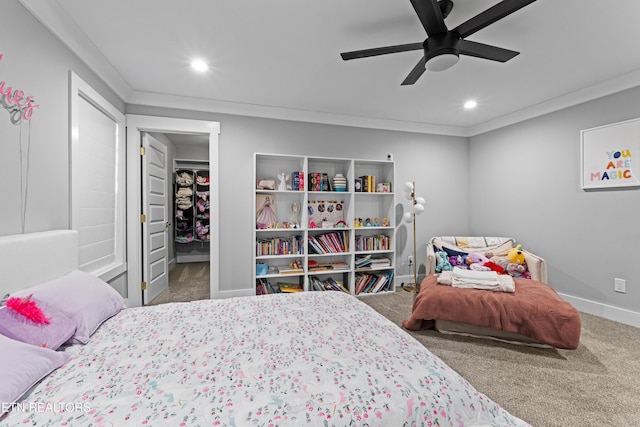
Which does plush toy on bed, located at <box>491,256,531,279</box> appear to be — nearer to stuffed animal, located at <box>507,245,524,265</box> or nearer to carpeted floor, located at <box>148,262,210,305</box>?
stuffed animal, located at <box>507,245,524,265</box>

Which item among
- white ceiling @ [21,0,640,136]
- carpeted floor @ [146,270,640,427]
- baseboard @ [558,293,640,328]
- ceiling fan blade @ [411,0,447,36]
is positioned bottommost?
carpeted floor @ [146,270,640,427]

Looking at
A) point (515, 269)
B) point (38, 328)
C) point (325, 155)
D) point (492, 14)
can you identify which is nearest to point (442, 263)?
point (515, 269)

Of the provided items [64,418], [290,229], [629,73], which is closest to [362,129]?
[290,229]

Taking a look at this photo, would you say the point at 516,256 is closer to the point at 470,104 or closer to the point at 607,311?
the point at 607,311

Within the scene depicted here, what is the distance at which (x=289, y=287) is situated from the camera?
364cm

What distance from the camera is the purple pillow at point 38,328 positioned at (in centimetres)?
118

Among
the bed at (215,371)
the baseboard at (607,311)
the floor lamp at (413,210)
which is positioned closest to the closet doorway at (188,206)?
the floor lamp at (413,210)

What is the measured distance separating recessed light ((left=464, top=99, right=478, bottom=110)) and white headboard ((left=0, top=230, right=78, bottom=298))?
413cm

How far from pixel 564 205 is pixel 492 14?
292 centimetres

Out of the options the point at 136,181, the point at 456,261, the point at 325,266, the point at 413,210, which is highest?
the point at 136,181

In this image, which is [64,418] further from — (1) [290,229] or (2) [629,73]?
(2) [629,73]

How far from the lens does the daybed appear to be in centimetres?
228

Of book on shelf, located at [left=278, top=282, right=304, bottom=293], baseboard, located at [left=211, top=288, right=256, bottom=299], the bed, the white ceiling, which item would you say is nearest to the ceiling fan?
the white ceiling

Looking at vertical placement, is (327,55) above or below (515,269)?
above
